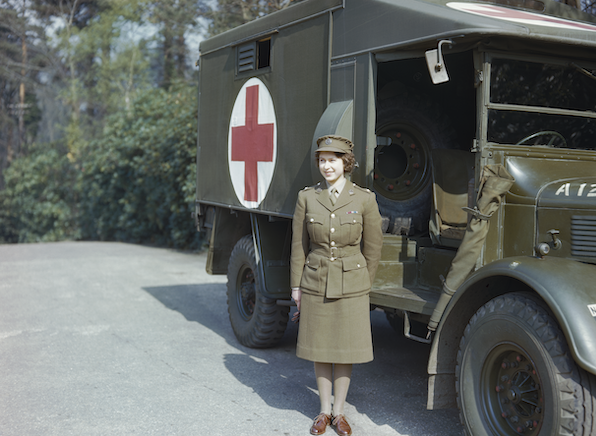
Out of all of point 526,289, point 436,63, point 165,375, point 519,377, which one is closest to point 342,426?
point 519,377

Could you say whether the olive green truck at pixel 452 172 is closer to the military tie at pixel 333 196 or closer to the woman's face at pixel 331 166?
the military tie at pixel 333 196

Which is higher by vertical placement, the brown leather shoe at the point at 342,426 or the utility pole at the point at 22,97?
the utility pole at the point at 22,97

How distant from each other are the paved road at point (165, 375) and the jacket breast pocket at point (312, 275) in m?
0.90

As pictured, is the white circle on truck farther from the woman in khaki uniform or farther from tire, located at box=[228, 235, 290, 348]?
the woman in khaki uniform

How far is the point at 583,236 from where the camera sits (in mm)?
3330

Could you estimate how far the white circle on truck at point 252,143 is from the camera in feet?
17.8

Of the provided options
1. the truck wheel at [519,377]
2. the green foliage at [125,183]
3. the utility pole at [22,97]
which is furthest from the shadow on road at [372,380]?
the utility pole at [22,97]

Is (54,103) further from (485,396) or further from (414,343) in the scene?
(485,396)

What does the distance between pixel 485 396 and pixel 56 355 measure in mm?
3848

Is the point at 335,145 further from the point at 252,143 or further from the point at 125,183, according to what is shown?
the point at 125,183

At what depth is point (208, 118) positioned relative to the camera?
6.68m

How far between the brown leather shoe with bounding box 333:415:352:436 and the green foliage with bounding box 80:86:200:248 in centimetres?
941

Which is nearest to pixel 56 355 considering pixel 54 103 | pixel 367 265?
pixel 367 265

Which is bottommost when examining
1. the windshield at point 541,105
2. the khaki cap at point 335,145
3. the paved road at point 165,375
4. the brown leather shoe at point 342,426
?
the paved road at point 165,375
